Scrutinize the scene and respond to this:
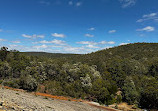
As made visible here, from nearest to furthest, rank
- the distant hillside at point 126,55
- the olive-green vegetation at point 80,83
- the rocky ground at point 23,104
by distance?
1. the rocky ground at point 23,104
2. the olive-green vegetation at point 80,83
3. the distant hillside at point 126,55

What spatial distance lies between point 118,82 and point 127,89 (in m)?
13.3

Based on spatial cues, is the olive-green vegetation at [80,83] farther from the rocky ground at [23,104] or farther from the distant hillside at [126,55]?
the distant hillside at [126,55]

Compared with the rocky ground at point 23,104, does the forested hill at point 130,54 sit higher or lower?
higher

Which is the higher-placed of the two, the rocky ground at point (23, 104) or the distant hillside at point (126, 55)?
the distant hillside at point (126, 55)

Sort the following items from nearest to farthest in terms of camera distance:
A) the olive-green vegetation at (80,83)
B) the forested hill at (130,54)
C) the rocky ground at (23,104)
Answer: the rocky ground at (23,104) → the olive-green vegetation at (80,83) → the forested hill at (130,54)

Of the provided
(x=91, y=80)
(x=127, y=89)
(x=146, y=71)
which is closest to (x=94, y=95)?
(x=91, y=80)

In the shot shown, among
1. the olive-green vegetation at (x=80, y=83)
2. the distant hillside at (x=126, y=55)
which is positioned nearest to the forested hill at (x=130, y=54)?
the distant hillside at (x=126, y=55)

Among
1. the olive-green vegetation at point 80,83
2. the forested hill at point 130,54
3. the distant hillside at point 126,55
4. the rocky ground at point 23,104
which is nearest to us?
the rocky ground at point 23,104

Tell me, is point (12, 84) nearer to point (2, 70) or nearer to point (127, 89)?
point (2, 70)

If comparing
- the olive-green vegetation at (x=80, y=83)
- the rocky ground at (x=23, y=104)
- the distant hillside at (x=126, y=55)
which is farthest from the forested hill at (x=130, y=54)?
the rocky ground at (x=23, y=104)

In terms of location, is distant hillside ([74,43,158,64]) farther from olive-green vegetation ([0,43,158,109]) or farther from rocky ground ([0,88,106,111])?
rocky ground ([0,88,106,111])

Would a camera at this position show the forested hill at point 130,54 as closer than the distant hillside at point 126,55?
No

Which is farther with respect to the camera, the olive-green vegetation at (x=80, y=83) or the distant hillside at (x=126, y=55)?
the distant hillside at (x=126, y=55)

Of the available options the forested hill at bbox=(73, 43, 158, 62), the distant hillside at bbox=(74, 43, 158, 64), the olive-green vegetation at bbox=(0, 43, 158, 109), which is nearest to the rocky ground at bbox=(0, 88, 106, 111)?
the olive-green vegetation at bbox=(0, 43, 158, 109)
